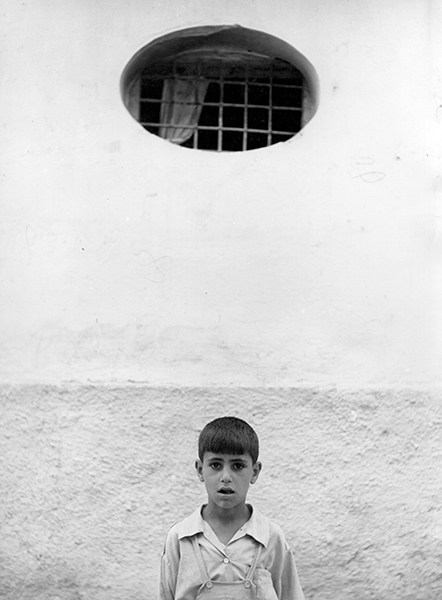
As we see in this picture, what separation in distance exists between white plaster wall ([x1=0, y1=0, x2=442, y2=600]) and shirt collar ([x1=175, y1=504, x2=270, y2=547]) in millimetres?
1031

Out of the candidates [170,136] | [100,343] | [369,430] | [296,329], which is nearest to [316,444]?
[369,430]

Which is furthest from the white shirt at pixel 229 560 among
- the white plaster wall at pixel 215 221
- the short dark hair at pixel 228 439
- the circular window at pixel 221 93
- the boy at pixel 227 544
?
the circular window at pixel 221 93

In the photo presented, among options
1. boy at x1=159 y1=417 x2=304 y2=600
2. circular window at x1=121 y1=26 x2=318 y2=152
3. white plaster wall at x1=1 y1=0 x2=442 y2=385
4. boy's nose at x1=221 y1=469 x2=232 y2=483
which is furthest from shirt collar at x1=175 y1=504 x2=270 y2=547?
circular window at x1=121 y1=26 x2=318 y2=152

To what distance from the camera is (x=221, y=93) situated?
4.53m

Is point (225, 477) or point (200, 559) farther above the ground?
point (225, 477)

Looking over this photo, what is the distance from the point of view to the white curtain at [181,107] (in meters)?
4.46

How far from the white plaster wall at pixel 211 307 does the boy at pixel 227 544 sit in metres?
1.03

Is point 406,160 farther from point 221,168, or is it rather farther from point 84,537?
point 84,537

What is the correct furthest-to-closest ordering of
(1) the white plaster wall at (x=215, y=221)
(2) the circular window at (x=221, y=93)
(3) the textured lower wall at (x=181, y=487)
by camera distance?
(2) the circular window at (x=221, y=93) → (1) the white plaster wall at (x=215, y=221) → (3) the textured lower wall at (x=181, y=487)

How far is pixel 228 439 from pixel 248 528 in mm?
313

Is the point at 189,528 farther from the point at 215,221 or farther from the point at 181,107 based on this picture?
the point at 181,107

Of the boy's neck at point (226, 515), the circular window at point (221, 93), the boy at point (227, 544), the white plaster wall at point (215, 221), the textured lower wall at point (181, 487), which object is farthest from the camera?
the circular window at point (221, 93)

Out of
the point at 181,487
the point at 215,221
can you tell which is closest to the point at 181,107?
the point at 215,221

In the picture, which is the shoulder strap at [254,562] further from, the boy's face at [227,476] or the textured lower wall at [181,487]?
the textured lower wall at [181,487]
